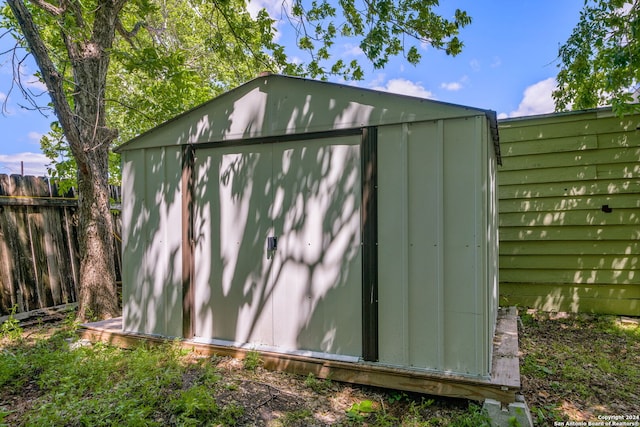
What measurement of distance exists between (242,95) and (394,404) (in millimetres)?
3055

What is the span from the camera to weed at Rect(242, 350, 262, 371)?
3.20 m

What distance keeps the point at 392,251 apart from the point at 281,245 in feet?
3.37

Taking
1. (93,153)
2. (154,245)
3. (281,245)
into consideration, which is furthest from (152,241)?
(93,153)

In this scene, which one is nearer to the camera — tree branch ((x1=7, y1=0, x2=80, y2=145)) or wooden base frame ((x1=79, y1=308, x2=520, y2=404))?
wooden base frame ((x1=79, y1=308, x2=520, y2=404))

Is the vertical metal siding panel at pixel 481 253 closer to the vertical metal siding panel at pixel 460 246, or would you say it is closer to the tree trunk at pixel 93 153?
the vertical metal siding panel at pixel 460 246

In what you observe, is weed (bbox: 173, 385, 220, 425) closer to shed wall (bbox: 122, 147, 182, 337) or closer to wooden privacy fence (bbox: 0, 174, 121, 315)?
shed wall (bbox: 122, 147, 182, 337)

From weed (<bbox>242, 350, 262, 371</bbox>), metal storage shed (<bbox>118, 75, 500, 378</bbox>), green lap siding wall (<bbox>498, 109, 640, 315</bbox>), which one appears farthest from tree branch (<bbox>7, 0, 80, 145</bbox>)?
green lap siding wall (<bbox>498, 109, 640, 315</bbox>)

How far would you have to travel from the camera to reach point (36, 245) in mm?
4926

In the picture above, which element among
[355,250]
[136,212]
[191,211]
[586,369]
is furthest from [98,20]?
[586,369]

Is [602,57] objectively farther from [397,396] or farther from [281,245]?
[397,396]

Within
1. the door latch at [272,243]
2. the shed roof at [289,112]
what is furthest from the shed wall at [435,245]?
the door latch at [272,243]

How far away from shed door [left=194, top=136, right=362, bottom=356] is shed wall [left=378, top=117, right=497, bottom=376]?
0.92 ft

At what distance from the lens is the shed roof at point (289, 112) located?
282 cm

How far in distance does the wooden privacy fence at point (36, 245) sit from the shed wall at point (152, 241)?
6.21 feet
